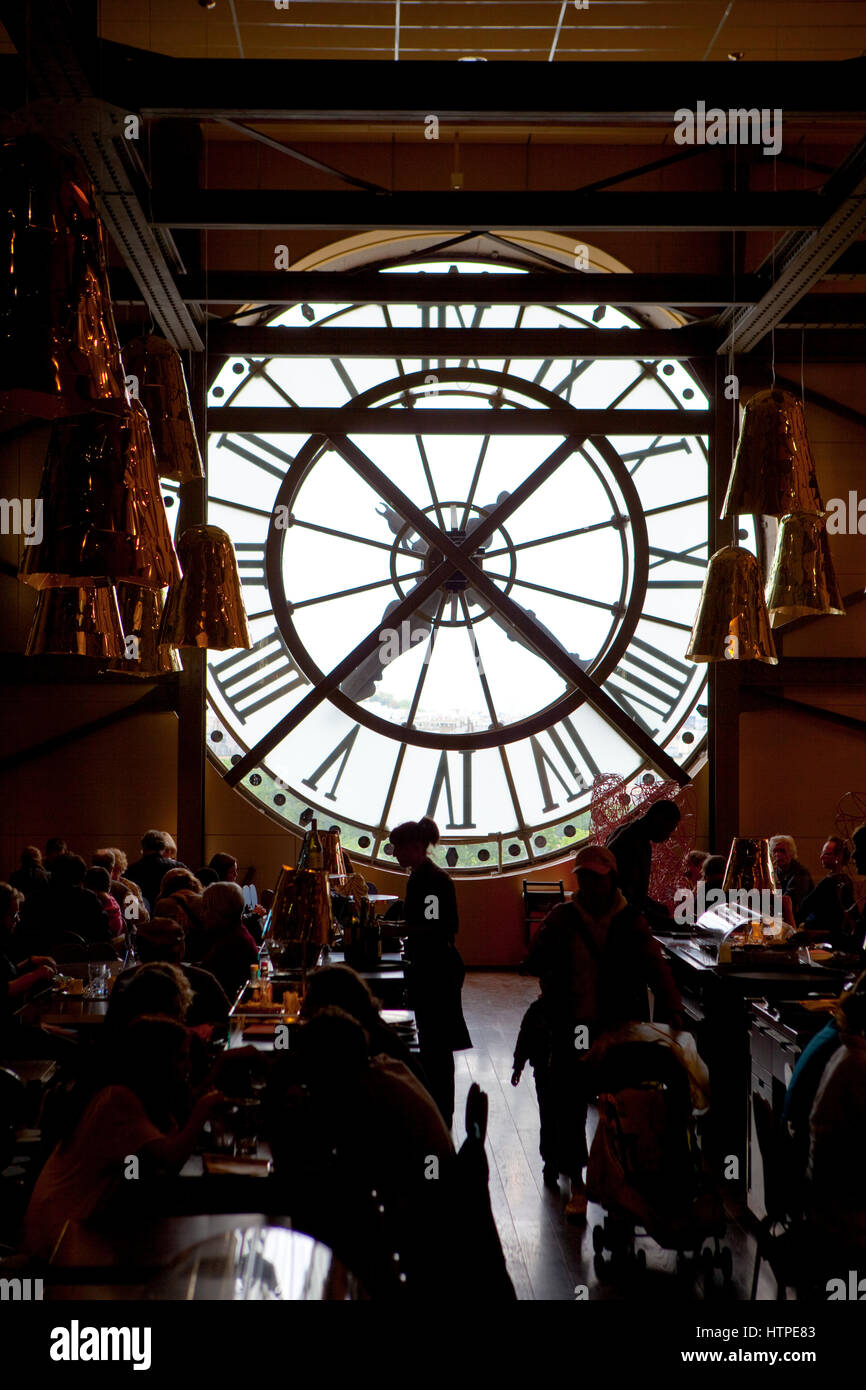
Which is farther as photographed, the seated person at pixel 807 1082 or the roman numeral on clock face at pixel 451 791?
the roman numeral on clock face at pixel 451 791

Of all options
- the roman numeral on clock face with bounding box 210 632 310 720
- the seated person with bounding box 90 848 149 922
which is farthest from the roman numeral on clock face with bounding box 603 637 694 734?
the seated person with bounding box 90 848 149 922

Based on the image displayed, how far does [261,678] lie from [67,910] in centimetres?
430

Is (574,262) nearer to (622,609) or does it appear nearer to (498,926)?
(622,609)

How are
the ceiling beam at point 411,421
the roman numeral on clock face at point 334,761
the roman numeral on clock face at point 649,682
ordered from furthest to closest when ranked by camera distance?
the roman numeral on clock face at point 649,682
the roman numeral on clock face at point 334,761
the ceiling beam at point 411,421

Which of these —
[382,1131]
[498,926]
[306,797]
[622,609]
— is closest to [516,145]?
[622,609]

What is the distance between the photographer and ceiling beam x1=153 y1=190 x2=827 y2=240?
646 centimetres

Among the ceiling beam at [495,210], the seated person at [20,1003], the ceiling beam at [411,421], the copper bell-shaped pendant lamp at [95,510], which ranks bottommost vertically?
the seated person at [20,1003]

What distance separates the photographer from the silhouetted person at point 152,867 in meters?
8.05

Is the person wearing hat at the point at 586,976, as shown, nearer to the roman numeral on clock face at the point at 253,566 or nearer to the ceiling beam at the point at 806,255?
the ceiling beam at the point at 806,255

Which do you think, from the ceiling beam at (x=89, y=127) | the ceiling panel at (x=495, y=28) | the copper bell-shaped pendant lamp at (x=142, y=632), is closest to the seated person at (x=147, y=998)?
the copper bell-shaped pendant lamp at (x=142, y=632)

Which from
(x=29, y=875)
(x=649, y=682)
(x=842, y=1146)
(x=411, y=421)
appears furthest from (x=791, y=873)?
(x=842, y=1146)

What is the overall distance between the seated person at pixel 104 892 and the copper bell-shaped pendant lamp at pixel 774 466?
12.6 ft

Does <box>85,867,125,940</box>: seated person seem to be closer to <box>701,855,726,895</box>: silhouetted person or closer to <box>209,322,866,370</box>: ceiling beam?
<box>701,855,726,895</box>: silhouetted person

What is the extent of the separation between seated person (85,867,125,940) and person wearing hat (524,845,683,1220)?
8.90 ft
